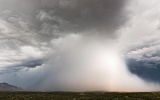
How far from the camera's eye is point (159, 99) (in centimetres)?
4556

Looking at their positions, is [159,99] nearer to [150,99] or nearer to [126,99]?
[150,99]

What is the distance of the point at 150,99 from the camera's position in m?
47.1

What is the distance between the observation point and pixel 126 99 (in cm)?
4722

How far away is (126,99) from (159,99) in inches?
278

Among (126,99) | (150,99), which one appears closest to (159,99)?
(150,99)

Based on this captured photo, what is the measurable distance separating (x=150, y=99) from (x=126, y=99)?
5395 millimetres

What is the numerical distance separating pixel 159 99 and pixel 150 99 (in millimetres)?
2139
